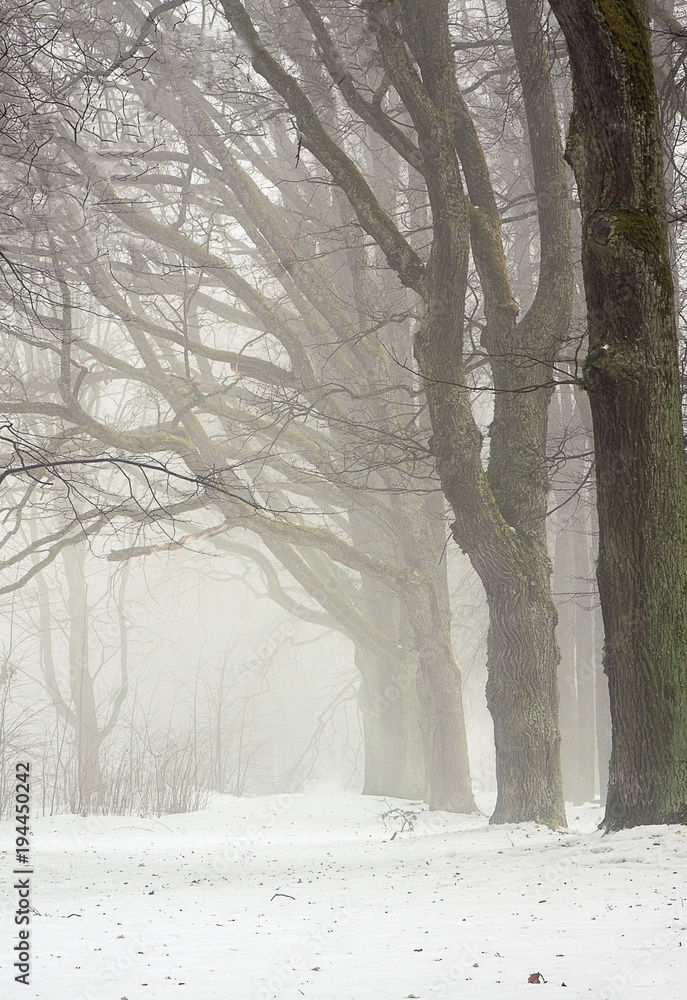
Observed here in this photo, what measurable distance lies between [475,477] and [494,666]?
1.77m

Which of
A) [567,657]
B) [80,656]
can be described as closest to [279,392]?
[567,657]

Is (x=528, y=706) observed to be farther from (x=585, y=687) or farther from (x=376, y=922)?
(x=585, y=687)

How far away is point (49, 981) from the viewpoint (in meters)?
2.86

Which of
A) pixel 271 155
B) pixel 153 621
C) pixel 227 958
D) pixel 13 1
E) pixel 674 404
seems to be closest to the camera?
pixel 227 958

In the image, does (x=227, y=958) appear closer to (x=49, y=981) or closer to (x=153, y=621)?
(x=49, y=981)

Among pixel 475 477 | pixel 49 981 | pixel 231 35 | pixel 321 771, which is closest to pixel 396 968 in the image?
pixel 49 981

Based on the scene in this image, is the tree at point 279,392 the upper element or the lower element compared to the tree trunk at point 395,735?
upper

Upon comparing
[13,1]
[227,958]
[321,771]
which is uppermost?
[13,1]

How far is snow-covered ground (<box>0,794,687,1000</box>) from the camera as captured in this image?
2.70m

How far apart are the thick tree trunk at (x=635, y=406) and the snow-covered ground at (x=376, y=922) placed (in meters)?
0.48

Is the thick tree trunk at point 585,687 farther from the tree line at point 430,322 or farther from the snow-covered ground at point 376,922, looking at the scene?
the snow-covered ground at point 376,922

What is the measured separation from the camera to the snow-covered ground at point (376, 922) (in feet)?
8.87

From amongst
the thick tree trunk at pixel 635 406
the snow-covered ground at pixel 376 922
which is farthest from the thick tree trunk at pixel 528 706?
the thick tree trunk at pixel 635 406

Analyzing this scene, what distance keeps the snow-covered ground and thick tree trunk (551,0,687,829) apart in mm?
484
